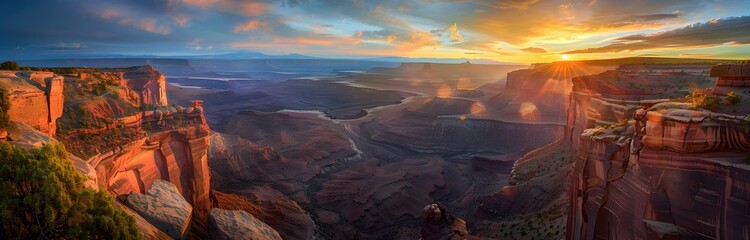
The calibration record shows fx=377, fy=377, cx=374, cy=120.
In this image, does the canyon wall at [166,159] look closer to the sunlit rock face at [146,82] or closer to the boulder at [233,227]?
the boulder at [233,227]

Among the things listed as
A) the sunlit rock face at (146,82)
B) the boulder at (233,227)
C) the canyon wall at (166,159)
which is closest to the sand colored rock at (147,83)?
the sunlit rock face at (146,82)

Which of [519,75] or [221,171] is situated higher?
[519,75]

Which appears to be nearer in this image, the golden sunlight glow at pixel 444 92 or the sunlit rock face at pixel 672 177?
the sunlit rock face at pixel 672 177

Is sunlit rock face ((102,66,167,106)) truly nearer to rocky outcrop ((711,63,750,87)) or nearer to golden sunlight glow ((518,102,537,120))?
rocky outcrop ((711,63,750,87))

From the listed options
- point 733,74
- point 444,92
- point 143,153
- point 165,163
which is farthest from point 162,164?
point 444,92

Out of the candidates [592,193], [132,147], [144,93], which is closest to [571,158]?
[592,193]

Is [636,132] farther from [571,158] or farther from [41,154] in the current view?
[571,158]

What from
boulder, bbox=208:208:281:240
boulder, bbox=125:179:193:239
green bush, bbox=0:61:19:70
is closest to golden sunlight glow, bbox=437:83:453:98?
boulder, bbox=208:208:281:240
